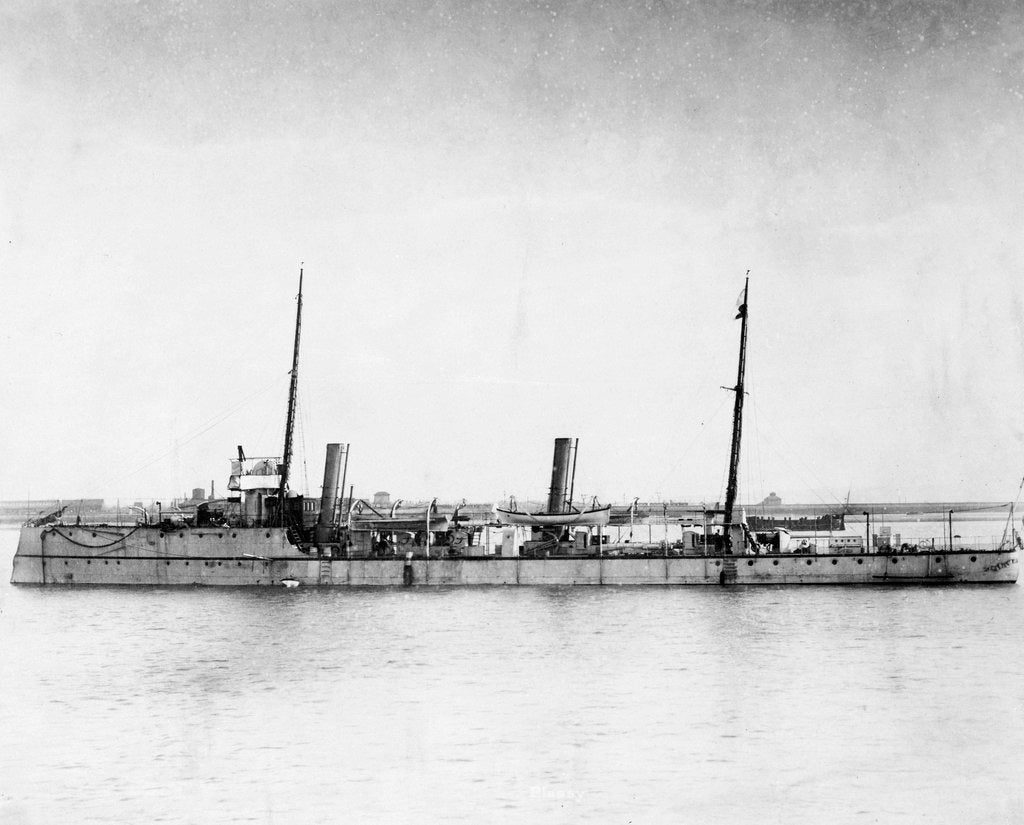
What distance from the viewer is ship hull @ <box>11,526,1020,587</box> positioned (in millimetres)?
51188

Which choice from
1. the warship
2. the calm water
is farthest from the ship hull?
the calm water

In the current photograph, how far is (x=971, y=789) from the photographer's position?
53.7 ft

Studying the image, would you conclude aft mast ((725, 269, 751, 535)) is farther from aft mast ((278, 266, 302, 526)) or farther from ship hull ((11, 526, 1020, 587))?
aft mast ((278, 266, 302, 526))

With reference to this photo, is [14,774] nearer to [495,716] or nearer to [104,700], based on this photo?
[104,700]

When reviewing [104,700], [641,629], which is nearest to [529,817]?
[104,700]

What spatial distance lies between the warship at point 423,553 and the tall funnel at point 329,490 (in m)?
0.06

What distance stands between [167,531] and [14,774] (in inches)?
1474

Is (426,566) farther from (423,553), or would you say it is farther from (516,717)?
(516,717)

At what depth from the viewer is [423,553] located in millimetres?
53750

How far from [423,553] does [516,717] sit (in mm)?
31921

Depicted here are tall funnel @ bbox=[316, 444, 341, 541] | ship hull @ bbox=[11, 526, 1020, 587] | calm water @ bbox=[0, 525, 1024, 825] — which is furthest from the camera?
tall funnel @ bbox=[316, 444, 341, 541]

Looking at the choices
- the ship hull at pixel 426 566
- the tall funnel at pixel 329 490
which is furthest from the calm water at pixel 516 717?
the tall funnel at pixel 329 490

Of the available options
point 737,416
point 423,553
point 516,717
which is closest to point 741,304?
point 737,416

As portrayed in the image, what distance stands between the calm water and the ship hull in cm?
941
